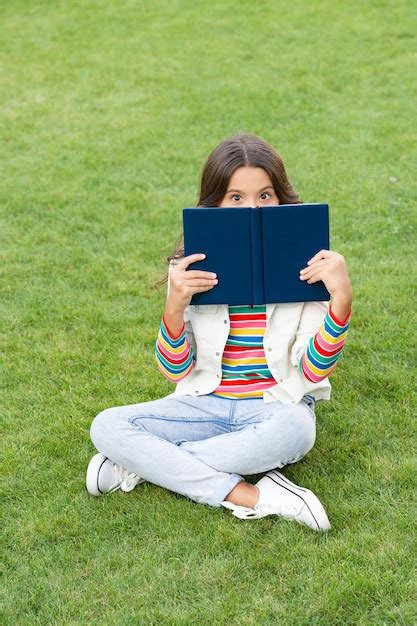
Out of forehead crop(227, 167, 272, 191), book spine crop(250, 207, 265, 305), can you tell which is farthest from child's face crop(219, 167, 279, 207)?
book spine crop(250, 207, 265, 305)

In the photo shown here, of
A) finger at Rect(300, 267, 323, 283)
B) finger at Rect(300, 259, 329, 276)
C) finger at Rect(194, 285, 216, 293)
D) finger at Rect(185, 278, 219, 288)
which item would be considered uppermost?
finger at Rect(300, 259, 329, 276)

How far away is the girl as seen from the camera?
123 inches

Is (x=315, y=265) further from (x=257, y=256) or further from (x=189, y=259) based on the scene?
(x=189, y=259)

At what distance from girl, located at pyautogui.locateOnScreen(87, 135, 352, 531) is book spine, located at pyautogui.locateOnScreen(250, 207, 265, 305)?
0.14 m

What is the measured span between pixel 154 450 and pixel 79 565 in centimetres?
49

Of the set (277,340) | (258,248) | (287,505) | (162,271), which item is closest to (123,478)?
(287,505)

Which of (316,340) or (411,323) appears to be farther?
(411,323)

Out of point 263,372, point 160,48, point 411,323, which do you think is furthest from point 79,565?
point 160,48

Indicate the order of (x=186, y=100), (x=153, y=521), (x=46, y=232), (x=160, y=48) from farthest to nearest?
(x=160, y=48) → (x=186, y=100) → (x=46, y=232) → (x=153, y=521)

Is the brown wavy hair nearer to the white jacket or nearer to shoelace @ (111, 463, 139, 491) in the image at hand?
the white jacket

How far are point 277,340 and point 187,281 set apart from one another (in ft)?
1.41

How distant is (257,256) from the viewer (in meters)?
3.10

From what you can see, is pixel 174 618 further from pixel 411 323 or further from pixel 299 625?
pixel 411 323

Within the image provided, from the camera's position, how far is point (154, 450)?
3.25m
